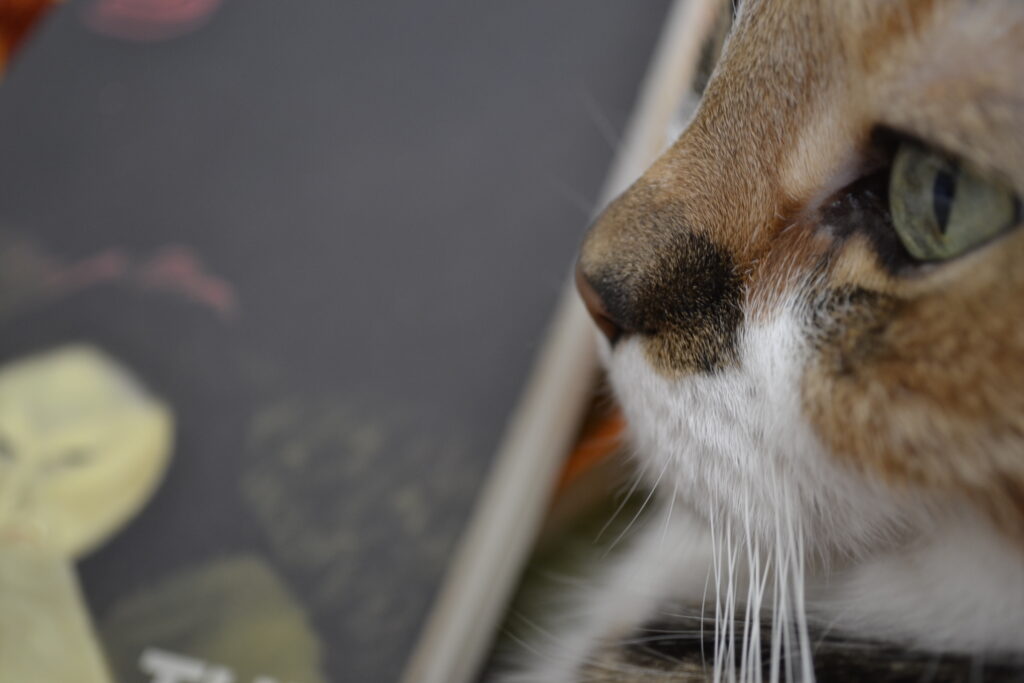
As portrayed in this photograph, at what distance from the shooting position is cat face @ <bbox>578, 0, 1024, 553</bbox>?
0.27 meters

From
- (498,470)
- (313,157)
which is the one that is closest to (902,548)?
(498,470)

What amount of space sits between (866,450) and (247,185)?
560 mm

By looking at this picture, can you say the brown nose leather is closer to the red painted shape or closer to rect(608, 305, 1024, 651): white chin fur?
rect(608, 305, 1024, 651): white chin fur

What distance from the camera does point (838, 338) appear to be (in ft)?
1.04

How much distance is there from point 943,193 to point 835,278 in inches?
2.1

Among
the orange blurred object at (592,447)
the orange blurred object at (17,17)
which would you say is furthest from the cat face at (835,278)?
the orange blurred object at (17,17)

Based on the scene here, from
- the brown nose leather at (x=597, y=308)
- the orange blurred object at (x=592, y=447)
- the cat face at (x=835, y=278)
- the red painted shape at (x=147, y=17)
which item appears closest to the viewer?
the cat face at (x=835, y=278)

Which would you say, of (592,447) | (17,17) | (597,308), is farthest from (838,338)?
(17,17)

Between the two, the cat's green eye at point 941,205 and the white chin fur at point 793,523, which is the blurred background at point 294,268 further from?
the cat's green eye at point 941,205

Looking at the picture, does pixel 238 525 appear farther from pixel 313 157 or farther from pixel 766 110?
pixel 766 110

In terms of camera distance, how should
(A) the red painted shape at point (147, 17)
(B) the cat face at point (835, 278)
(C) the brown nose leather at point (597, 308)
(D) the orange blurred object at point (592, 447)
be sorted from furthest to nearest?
(A) the red painted shape at point (147, 17) → (D) the orange blurred object at point (592, 447) → (C) the brown nose leather at point (597, 308) → (B) the cat face at point (835, 278)

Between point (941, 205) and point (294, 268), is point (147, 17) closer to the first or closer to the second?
point (294, 268)

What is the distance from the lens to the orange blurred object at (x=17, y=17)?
2.59 ft

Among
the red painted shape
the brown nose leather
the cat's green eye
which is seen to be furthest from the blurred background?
the cat's green eye
